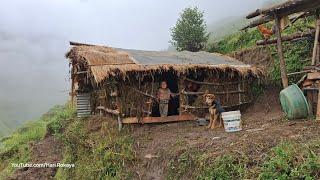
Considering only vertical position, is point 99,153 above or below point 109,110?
below

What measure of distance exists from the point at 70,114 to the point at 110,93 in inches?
230

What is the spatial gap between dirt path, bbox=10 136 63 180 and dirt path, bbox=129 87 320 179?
3311 millimetres

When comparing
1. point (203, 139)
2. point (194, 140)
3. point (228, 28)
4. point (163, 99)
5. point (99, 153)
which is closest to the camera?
point (203, 139)

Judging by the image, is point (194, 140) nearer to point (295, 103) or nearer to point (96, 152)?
point (295, 103)

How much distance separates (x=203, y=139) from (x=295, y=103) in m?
2.23

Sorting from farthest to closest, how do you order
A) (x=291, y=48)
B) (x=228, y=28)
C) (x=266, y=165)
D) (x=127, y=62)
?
(x=228, y=28) → (x=291, y=48) → (x=127, y=62) → (x=266, y=165)

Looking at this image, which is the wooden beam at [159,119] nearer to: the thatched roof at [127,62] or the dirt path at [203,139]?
the dirt path at [203,139]

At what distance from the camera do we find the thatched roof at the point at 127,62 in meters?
11.5

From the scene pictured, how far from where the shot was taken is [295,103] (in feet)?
29.3

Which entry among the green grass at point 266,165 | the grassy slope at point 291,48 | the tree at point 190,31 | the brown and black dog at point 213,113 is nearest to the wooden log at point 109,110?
the brown and black dog at point 213,113

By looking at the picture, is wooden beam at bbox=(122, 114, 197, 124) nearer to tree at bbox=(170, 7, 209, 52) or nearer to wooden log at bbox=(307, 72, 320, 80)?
wooden log at bbox=(307, 72, 320, 80)

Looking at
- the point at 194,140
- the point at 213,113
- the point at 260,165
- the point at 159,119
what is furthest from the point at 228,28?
the point at 260,165

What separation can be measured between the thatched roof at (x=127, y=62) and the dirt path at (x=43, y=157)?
327 centimetres

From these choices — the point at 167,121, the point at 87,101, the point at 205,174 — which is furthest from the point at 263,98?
the point at 205,174
